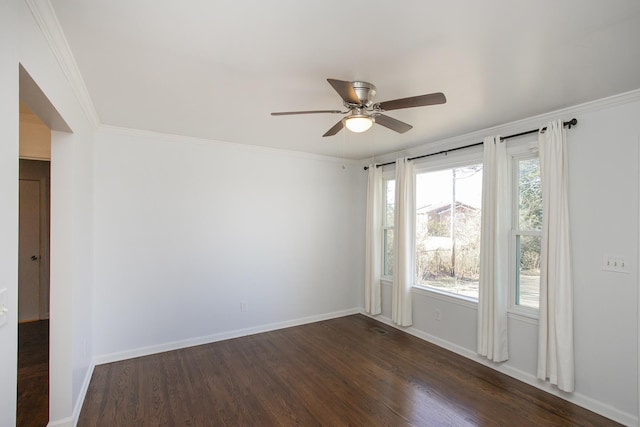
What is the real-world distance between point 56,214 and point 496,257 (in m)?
3.80

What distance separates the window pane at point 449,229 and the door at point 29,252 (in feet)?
18.1

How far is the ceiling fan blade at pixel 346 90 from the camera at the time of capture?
68.6 inches

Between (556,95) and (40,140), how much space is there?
569cm

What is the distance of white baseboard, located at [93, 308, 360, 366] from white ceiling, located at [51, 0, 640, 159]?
2512 mm

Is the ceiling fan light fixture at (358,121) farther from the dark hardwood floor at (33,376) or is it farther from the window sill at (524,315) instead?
the dark hardwood floor at (33,376)

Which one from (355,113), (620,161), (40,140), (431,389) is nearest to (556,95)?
(620,161)

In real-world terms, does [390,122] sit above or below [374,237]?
above

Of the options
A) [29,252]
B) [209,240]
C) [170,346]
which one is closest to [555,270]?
[209,240]

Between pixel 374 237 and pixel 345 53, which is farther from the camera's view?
pixel 374 237

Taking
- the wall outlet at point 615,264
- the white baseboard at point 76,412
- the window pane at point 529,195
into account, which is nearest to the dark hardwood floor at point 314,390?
the white baseboard at point 76,412

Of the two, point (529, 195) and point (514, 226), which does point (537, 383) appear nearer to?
point (514, 226)

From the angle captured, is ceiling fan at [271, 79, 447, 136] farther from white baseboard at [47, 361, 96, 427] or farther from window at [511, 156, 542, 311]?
white baseboard at [47, 361, 96, 427]

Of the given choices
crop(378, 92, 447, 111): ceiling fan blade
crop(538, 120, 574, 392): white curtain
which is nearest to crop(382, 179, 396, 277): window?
crop(538, 120, 574, 392): white curtain

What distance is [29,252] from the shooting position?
4.64 metres
